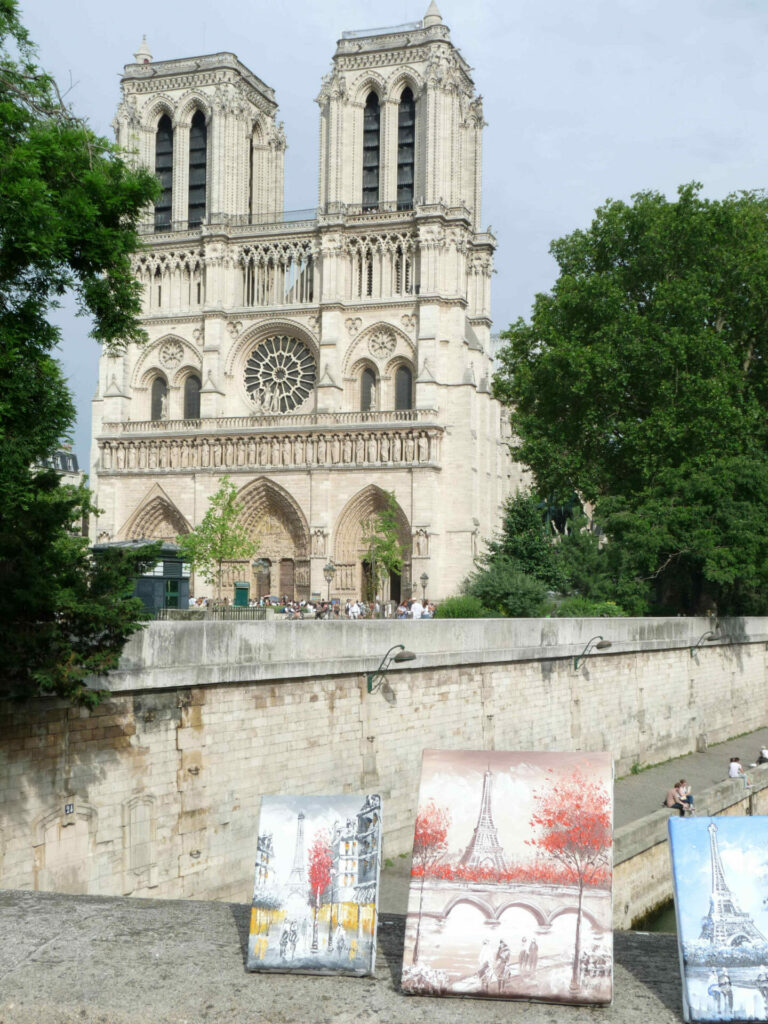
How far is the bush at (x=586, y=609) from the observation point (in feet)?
86.2

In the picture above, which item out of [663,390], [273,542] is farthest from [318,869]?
[273,542]

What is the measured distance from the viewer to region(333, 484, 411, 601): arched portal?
4347 centimetres

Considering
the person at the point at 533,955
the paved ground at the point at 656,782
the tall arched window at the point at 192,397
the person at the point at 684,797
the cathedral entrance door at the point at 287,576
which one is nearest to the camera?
the person at the point at 533,955

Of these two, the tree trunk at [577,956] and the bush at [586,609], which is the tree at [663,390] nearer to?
the bush at [586,609]

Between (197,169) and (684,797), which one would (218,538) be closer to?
(197,169)

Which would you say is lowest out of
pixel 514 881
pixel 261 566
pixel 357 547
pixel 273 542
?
pixel 514 881

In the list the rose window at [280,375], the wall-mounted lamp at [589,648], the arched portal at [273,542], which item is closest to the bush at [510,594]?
the wall-mounted lamp at [589,648]

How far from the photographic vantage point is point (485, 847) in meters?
4.77

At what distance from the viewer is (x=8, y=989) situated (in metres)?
4.66

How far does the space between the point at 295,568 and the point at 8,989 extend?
40.5m

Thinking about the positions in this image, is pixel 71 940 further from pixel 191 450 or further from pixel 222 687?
pixel 191 450

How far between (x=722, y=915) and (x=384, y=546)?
37.3 m

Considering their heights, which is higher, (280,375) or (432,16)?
(432,16)

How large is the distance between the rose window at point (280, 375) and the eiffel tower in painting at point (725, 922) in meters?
42.9
